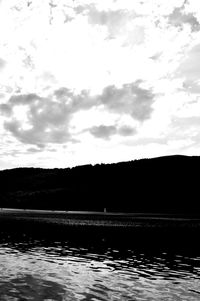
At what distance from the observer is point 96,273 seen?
37500 mm

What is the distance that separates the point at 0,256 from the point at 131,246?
76.3 feet

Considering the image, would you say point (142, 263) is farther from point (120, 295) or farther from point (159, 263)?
point (120, 295)

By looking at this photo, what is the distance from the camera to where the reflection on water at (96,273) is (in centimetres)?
2866

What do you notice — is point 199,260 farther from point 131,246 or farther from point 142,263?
point 131,246

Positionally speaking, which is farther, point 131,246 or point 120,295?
point 131,246

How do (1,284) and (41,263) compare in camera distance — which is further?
(41,263)

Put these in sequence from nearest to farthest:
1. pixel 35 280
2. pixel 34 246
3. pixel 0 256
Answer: pixel 35 280
pixel 0 256
pixel 34 246

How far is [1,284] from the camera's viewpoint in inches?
1197

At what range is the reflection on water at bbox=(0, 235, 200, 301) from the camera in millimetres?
28656

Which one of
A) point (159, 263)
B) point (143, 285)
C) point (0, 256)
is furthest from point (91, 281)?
point (0, 256)

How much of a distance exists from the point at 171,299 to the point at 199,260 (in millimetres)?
21161

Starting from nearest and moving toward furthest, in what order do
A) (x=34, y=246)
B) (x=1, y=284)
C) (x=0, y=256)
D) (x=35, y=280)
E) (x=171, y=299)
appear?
(x=171, y=299), (x=1, y=284), (x=35, y=280), (x=0, y=256), (x=34, y=246)

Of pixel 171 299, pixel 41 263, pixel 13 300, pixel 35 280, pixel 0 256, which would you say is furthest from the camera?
pixel 0 256

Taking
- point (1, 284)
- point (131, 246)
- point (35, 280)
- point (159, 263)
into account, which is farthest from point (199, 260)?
point (1, 284)
